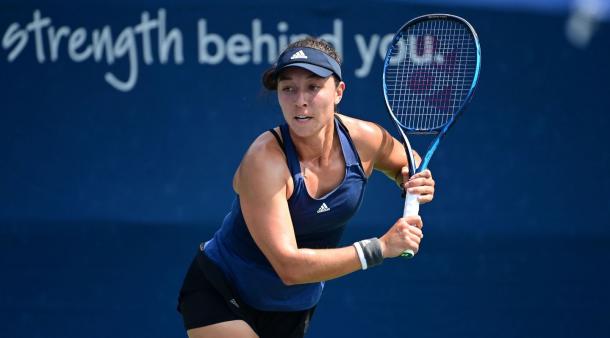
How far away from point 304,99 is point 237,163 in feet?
5.37

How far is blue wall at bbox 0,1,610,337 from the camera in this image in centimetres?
473

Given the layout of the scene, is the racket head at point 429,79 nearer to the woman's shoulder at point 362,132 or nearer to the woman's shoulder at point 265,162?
the woman's shoulder at point 362,132

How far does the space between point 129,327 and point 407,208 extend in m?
2.03

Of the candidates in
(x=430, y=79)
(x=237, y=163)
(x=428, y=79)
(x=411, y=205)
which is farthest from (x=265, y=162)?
(x=237, y=163)

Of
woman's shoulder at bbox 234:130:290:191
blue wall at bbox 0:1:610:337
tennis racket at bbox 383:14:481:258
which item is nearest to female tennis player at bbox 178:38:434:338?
woman's shoulder at bbox 234:130:290:191

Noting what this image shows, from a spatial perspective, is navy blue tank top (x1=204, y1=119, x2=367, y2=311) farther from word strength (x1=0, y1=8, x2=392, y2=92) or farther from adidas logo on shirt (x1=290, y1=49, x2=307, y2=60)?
word strength (x1=0, y1=8, x2=392, y2=92)

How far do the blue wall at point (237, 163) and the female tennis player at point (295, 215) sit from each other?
1189mm

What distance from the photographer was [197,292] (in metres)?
3.57

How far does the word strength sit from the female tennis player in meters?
1.26

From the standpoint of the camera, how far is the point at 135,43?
472 centimetres

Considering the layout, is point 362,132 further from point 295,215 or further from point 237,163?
point 237,163

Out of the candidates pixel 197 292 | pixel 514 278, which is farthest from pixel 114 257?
pixel 514 278

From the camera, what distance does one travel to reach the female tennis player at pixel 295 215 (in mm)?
3162

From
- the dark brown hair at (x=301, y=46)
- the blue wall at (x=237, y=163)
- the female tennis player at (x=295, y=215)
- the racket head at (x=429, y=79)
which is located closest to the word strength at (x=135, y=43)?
the blue wall at (x=237, y=163)
